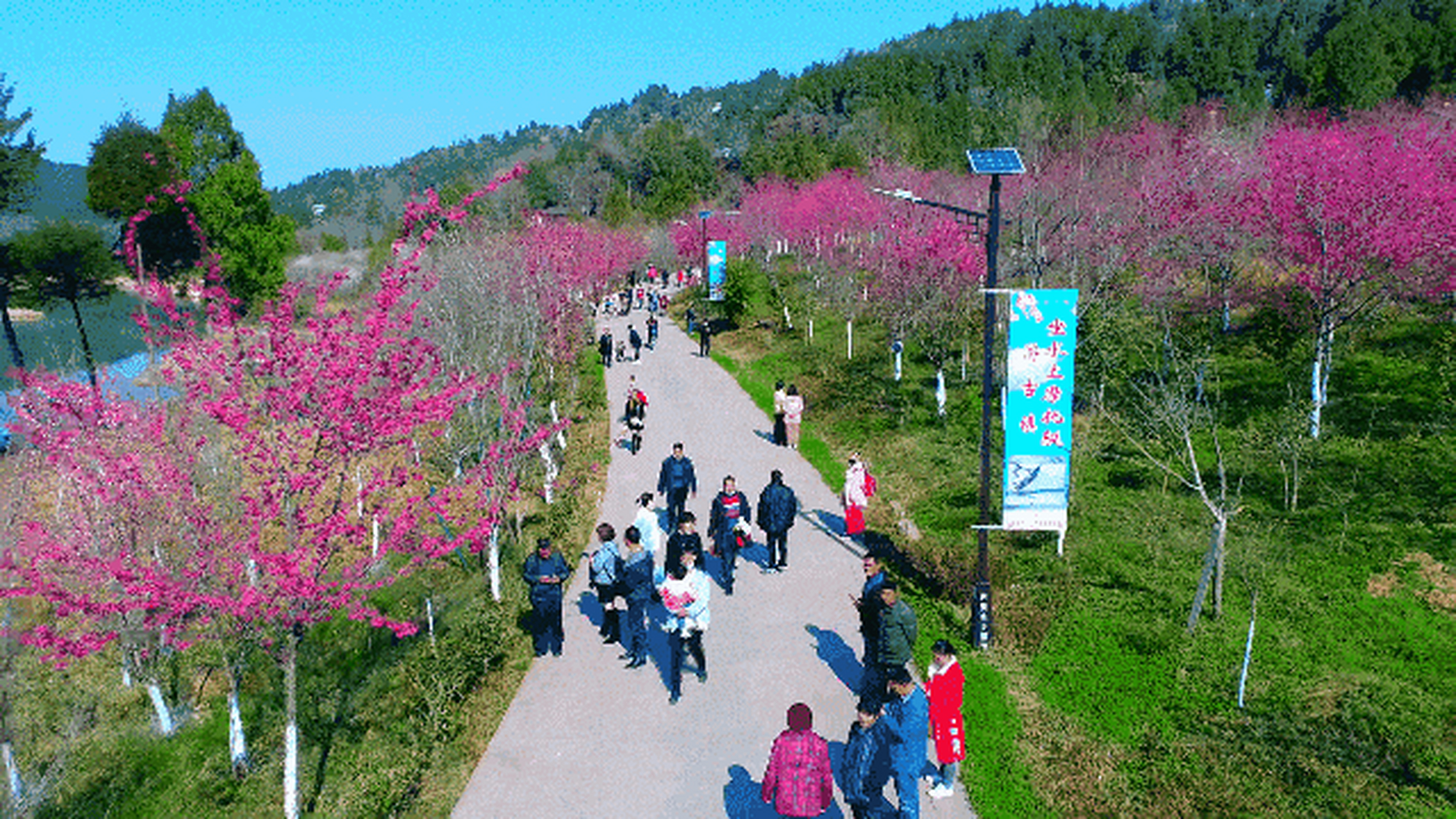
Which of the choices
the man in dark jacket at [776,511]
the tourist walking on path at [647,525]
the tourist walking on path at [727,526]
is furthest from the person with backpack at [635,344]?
the tourist walking on path at [647,525]

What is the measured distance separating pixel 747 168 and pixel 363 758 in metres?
69.8

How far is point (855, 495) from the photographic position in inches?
514

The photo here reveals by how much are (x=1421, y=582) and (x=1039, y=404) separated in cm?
666

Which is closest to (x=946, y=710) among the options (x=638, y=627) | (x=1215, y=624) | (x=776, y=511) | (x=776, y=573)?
(x=638, y=627)

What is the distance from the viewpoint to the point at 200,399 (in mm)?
7746

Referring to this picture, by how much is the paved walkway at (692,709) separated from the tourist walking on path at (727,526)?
32cm

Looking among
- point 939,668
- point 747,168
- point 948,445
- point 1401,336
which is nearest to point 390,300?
point 939,668

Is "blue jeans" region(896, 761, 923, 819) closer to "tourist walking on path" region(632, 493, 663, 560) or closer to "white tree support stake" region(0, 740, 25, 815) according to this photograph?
"tourist walking on path" region(632, 493, 663, 560)

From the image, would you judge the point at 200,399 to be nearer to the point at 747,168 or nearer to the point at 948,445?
the point at 948,445

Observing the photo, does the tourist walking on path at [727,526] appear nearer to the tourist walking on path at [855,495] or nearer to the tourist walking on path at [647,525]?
the tourist walking on path at [647,525]

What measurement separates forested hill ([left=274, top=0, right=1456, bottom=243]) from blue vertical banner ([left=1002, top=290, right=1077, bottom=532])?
3227cm

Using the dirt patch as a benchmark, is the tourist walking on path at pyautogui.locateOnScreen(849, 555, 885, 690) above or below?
above

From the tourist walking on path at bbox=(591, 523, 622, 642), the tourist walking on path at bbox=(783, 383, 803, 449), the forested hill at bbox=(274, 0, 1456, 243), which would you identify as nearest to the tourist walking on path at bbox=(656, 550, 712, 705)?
the tourist walking on path at bbox=(591, 523, 622, 642)

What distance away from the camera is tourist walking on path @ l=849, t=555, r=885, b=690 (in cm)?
853
